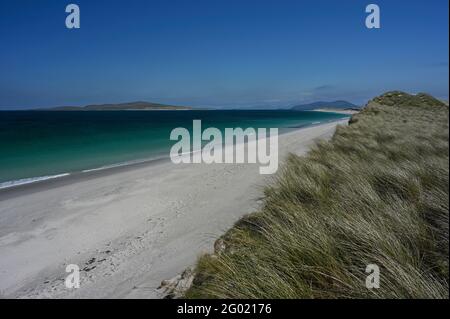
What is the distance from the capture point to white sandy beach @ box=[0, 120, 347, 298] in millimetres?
3570

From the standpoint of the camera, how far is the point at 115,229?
17.0 feet

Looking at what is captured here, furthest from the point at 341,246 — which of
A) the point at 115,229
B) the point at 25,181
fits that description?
the point at 25,181

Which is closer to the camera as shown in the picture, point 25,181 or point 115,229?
point 115,229

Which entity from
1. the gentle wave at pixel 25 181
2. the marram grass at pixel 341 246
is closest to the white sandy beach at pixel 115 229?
the marram grass at pixel 341 246

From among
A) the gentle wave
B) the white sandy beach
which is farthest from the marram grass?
the gentle wave

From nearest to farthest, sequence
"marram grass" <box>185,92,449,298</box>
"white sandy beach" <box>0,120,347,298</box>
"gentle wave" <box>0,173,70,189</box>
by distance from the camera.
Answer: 1. "marram grass" <box>185,92,449,298</box>
2. "white sandy beach" <box>0,120,347,298</box>
3. "gentle wave" <box>0,173,70,189</box>

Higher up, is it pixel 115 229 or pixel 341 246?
pixel 341 246

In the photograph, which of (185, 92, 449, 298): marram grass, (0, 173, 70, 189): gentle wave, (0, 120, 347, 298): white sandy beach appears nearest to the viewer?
(185, 92, 449, 298): marram grass

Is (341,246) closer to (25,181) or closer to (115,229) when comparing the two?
(115,229)

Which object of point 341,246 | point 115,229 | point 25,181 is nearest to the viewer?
point 341,246

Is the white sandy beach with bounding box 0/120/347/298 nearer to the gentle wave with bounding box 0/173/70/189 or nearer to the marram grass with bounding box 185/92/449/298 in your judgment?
the marram grass with bounding box 185/92/449/298

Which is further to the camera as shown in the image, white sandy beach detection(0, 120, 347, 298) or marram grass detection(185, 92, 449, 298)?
white sandy beach detection(0, 120, 347, 298)

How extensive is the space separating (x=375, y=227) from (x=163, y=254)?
2.88 metres

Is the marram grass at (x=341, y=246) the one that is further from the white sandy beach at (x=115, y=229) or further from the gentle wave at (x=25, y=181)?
the gentle wave at (x=25, y=181)
